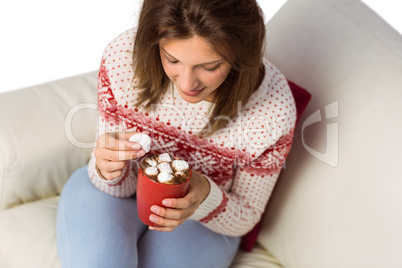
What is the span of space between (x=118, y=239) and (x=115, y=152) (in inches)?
9.6

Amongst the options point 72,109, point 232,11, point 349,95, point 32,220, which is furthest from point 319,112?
point 32,220

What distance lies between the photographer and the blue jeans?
4.20 ft

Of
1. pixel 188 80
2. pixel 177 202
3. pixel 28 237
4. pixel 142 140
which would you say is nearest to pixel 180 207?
pixel 177 202

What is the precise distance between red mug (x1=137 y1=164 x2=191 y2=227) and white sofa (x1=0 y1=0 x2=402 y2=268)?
0.38m

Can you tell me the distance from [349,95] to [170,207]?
54 cm

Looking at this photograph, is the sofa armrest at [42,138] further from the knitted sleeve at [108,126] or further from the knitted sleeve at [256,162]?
the knitted sleeve at [256,162]

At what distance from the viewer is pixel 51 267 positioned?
1.37 m

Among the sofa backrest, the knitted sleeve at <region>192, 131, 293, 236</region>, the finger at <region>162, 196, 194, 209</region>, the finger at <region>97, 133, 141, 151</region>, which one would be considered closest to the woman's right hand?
the finger at <region>97, 133, 141, 151</region>

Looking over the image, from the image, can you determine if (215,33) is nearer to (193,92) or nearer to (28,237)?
(193,92)

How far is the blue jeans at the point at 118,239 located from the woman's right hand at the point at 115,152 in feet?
0.43

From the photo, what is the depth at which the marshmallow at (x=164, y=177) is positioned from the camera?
1.10 meters

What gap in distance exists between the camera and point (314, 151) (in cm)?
141

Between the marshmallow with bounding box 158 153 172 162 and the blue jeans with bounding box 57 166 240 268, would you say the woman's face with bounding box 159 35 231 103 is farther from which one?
the blue jeans with bounding box 57 166 240 268

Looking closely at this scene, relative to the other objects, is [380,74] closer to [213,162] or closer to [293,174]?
[293,174]
